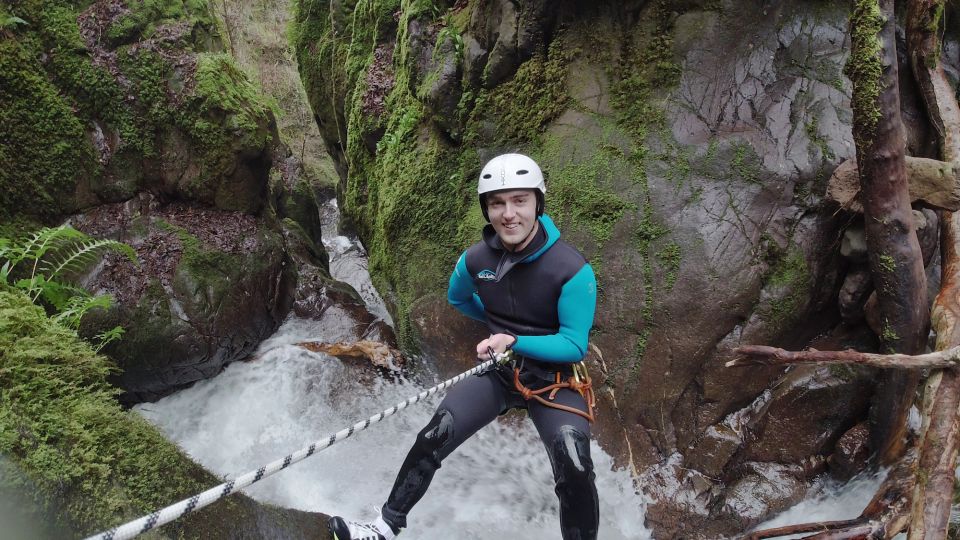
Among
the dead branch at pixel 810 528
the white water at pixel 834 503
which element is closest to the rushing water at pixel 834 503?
the white water at pixel 834 503

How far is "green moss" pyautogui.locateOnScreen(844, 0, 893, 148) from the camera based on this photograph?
3467 mm

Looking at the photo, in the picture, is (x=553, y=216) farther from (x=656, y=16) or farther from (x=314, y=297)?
(x=314, y=297)

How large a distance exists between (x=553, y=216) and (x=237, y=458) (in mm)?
4052

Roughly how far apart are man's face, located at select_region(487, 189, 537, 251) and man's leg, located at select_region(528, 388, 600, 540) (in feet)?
3.63

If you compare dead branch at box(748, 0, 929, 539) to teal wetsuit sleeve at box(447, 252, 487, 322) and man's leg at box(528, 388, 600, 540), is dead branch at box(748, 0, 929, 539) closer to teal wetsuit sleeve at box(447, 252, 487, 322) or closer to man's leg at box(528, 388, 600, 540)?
man's leg at box(528, 388, 600, 540)

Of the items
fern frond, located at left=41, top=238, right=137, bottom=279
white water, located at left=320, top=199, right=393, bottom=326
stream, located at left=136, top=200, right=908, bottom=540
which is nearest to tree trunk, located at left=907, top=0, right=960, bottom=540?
stream, located at left=136, top=200, right=908, bottom=540

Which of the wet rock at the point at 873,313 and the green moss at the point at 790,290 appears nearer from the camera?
the wet rock at the point at 873,313

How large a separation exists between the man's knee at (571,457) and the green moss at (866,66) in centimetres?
297

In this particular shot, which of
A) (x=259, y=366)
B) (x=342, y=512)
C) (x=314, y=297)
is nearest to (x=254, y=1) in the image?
(x=314, y=297)

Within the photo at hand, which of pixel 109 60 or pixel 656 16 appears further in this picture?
pixel 109 60

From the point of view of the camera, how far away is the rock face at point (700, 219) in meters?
4.30

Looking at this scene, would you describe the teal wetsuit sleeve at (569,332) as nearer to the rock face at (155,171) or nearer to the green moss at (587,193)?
the green moss at (587,193)

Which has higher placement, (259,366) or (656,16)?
(656,16)

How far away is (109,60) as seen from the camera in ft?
19.4
